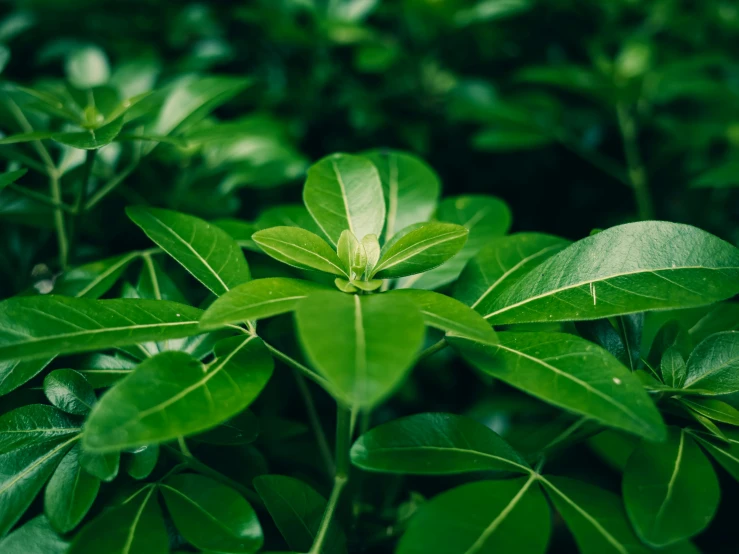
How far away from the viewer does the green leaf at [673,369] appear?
2.25 feet

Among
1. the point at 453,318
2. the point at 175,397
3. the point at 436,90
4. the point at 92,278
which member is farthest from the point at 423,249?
the point at 436,90

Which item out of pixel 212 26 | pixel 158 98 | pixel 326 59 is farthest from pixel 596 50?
pixel 158 98

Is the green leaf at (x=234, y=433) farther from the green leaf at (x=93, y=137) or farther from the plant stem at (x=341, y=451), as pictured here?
the green leaf at (x=93, y=137)

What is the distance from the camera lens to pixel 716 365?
2.25 ft

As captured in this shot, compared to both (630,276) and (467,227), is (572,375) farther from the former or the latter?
(467,227)

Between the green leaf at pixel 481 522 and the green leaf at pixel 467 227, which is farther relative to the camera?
the green leaf at pixel 467 227

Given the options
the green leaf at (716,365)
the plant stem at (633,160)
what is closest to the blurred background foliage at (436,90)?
the plant stem at (633,160)

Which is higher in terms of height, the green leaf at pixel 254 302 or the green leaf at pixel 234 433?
the green leaf at pixel 254 302

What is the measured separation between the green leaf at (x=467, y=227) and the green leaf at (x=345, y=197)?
0.42 feet

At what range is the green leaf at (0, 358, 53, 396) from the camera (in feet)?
2.35

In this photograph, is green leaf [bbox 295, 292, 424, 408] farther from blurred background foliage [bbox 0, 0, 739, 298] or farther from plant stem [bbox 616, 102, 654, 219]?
plant stem [bbox 616, 102, 654, 219]

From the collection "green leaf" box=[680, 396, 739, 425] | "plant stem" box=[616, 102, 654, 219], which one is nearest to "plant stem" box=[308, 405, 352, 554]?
"green leaf" box=[680, 396, 739, 425]

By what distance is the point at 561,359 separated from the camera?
617mm

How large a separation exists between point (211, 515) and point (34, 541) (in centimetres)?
21
